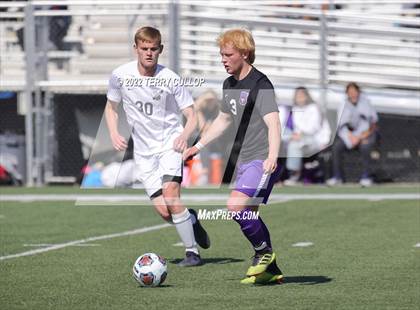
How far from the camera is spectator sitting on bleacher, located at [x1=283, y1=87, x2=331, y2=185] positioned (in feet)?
62.6

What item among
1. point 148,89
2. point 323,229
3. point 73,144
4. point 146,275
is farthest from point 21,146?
point 146,275

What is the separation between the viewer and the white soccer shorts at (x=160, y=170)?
10.1 m

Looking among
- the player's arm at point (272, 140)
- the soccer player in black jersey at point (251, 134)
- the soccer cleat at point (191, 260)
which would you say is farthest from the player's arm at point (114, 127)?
the player's arm at point (272, 140)

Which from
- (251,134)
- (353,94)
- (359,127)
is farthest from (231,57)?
(359,127)

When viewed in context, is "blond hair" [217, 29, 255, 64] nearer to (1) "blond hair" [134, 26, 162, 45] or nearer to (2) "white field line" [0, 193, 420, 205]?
(1) "blond hair" [134, 26, 162, 45]

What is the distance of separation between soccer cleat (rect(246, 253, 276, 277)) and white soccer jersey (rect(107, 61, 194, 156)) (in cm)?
204

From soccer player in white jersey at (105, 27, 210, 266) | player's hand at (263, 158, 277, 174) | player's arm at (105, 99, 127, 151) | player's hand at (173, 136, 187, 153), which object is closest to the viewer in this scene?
player's hand at (263, 158, 277, 174)

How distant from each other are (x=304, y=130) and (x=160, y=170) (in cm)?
939

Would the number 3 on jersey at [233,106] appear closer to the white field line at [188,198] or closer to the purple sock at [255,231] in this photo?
the purple sock at [255,231]

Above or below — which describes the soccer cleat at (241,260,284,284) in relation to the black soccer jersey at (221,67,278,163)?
below

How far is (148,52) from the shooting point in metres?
9.67

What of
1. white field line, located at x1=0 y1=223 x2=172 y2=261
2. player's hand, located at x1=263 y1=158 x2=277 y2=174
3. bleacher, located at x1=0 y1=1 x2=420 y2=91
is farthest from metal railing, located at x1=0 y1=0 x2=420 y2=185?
player's hand, located at x1=263 y1=158 x2=277 y2=174

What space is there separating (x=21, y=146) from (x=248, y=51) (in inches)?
506

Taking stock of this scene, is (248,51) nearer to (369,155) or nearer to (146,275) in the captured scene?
(146,275)
